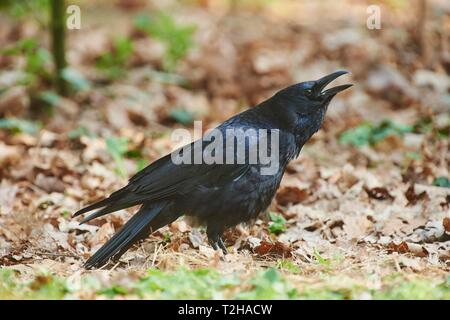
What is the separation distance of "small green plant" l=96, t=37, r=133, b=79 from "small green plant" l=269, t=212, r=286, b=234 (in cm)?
461

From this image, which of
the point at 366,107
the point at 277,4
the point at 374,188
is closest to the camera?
the point at 374,188

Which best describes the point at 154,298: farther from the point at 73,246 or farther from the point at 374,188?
the point at 374,188

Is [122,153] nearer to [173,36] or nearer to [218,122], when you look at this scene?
[218,122]

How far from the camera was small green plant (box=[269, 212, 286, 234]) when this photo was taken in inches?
214

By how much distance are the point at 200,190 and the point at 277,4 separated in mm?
8584

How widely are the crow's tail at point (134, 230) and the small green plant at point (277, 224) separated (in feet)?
2.89

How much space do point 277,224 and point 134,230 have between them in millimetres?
1257

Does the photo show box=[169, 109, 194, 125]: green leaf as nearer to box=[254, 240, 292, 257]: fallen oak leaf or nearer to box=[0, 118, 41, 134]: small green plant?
box=[0, 118, 41, 134]: small green plant

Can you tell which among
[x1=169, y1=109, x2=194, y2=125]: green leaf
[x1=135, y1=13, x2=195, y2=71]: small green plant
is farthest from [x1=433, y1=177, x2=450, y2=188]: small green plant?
[x1=135, y1=13, x2=195, y2=71]: small green plant

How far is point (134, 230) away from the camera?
470 cm

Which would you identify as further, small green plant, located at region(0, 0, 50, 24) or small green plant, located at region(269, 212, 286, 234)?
small green plant, located at region(0, 0, 50, 24)

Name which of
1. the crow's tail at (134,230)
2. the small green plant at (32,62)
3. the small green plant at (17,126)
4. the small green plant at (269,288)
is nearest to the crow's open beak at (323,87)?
the crow's tail at (134,230)

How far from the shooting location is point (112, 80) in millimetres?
9602
